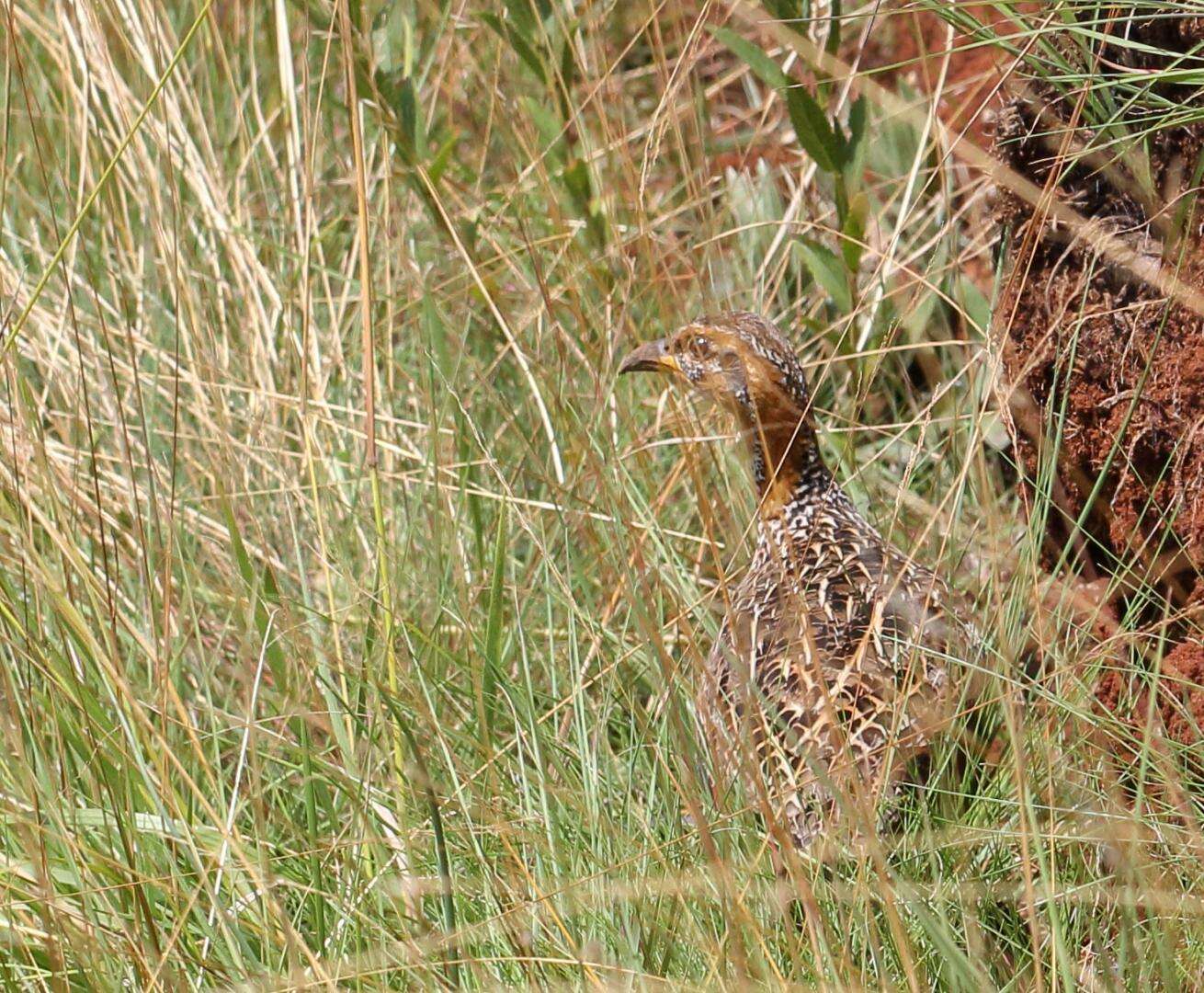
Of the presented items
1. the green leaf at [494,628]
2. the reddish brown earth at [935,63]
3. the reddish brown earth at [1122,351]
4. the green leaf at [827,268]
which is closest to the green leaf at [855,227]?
the green leaf at [827,268]

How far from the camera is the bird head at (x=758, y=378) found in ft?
10.6

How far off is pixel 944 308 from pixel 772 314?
46 cm

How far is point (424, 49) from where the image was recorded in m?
4.61

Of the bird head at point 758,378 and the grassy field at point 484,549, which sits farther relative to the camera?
the bird head at point 758,378

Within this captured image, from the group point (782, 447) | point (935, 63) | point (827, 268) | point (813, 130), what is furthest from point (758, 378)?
point (935, 63)

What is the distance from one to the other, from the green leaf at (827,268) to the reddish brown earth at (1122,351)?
52cm

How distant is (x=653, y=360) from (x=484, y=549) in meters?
0.53

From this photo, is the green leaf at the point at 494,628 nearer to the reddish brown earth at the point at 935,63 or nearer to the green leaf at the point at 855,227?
the green leaf at the point at 855,227

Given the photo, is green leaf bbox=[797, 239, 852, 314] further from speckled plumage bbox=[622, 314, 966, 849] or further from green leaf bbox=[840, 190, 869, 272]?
speckled plumage bbox=[622, 314, 966, 849]

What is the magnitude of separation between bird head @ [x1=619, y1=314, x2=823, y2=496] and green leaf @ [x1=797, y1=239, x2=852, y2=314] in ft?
0.73

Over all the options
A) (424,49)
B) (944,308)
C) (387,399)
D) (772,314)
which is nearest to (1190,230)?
(944,308)

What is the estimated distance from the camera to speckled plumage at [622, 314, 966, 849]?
2382mm

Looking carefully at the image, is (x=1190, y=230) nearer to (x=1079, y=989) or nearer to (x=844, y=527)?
(x=844, y=527)

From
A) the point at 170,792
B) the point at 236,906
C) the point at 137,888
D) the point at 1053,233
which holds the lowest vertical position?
the point at 236,906
